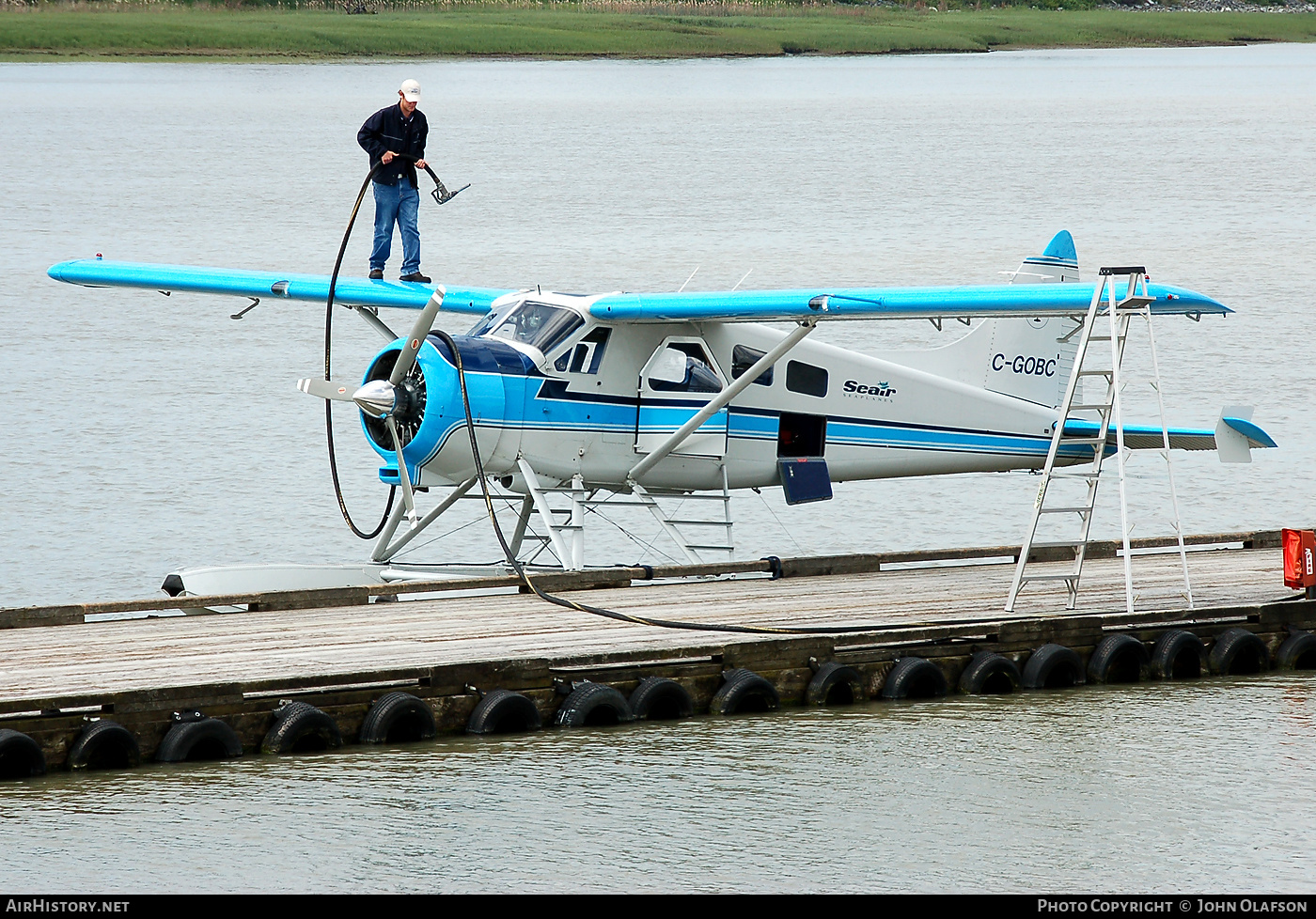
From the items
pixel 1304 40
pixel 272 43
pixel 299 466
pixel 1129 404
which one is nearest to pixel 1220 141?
pixel 272 43

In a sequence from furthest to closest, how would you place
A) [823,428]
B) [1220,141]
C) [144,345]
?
[1220,141]
[144,345]
[823,428]

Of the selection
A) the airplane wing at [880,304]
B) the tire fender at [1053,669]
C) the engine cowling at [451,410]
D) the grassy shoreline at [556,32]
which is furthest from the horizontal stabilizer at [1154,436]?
the grassy shoreline at [556,32]

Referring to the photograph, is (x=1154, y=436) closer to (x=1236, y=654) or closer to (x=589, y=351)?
(x=1236, y=654)

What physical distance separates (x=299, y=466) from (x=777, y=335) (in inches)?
348

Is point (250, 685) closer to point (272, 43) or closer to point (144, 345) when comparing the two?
point (144, 345)

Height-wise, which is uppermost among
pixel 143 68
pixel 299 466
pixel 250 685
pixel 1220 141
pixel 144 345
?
pixel 143 68

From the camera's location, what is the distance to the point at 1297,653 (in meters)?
12.5

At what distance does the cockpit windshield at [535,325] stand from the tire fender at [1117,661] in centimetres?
429

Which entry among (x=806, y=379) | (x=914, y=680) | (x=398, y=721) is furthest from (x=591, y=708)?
(x=806, y=379)

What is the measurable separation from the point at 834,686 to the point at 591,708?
60.6 inches

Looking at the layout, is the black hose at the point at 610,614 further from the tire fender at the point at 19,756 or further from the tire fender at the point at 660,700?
the tire fender at the point at 19,756

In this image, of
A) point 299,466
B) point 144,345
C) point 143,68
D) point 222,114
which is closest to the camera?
→ point 299,466

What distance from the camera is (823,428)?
14570 millimetres

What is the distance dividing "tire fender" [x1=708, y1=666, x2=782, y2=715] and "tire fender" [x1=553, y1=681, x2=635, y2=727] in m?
0.60
